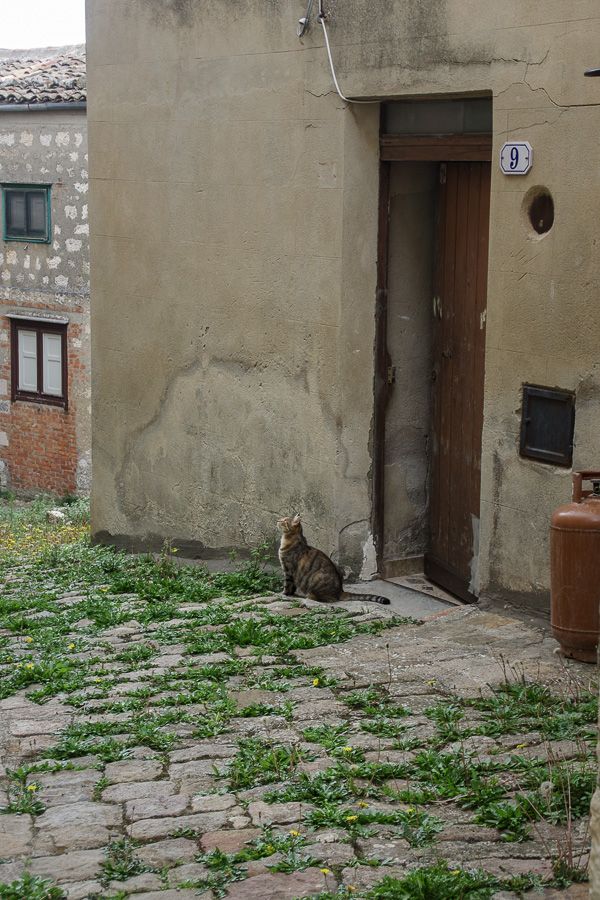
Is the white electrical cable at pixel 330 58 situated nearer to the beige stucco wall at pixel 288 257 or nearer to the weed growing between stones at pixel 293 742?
the beige stucco wall at pixel 288 257

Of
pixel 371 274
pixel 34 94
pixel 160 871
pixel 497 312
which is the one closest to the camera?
pixel 160 871

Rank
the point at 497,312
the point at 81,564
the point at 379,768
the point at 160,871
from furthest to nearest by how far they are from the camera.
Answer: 1. the point at 81,564
2. the point at 497,312
3. the point at 379,768
4. the point at 160,871

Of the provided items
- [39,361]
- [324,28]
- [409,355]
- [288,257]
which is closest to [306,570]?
[409,355]

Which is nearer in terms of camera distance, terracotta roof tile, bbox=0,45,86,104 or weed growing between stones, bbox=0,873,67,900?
weed growing between stones, bbox=0,873,67,900

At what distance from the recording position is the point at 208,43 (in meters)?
9.16

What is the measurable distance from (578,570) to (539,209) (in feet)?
7.02

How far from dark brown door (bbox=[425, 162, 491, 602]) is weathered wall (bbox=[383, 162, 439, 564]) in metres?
0.08

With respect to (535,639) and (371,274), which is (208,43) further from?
(535,639)

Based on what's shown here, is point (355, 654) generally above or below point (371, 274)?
below

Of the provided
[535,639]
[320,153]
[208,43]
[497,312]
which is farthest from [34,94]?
[535,639]

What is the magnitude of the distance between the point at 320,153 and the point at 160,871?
17.5 ft

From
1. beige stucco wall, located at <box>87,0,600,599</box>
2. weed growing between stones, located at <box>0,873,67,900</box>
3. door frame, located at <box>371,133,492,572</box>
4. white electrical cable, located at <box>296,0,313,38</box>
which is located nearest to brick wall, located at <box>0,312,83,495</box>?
beige stucco wall, located at <box>87,0,600,599</box>

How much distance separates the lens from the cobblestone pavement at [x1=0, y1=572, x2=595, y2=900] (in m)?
4.34

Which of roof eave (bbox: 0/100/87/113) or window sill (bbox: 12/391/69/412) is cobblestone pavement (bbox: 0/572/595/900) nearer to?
roof eave (bbox: 0/100/87/113)
